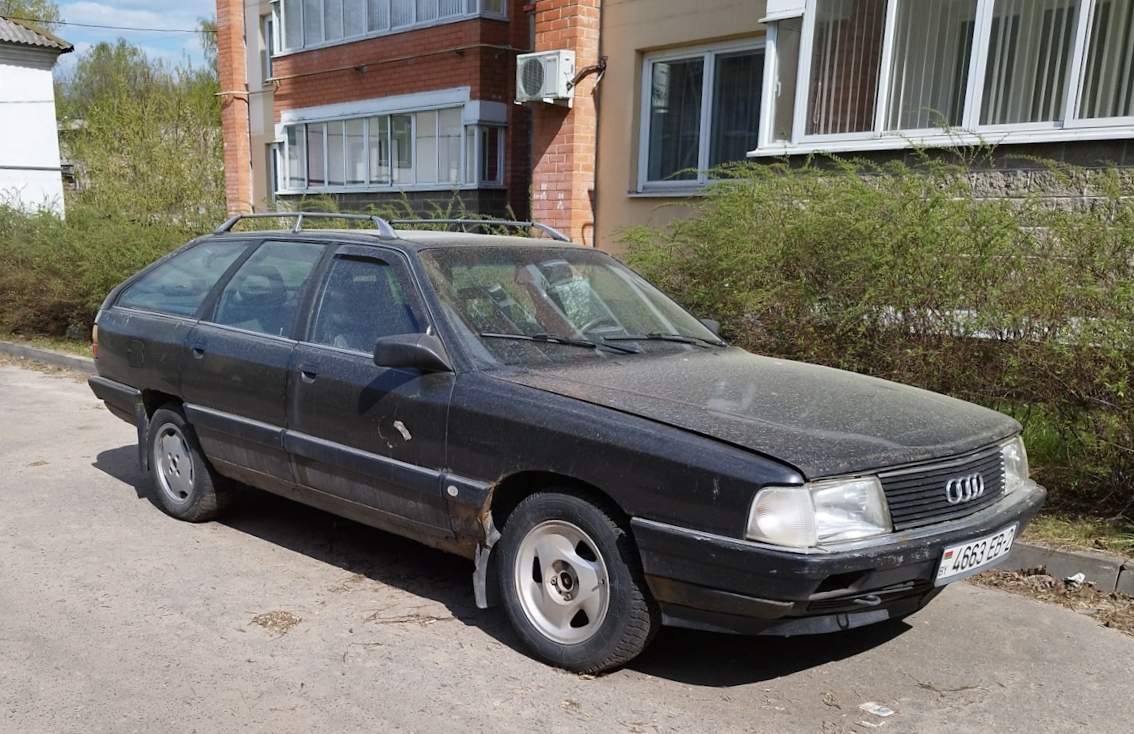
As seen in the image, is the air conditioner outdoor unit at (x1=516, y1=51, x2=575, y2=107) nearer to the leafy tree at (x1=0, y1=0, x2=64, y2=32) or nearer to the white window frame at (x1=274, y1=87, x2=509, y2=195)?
the white window frame at (x1=274, y1=87, x2=509, y2=195)

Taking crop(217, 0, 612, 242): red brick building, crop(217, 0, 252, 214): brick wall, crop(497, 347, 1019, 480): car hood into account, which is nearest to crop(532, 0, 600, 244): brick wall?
crop(217, 0, 612, 242): red brick building

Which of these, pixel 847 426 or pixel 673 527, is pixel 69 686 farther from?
pixel 847 426

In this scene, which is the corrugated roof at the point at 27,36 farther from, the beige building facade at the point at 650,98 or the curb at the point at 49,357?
the beige building facade at the point at 650,98

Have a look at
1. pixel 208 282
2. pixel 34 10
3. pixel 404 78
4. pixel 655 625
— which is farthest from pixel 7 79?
pixel 655 625

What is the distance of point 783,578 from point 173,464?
12.9ft

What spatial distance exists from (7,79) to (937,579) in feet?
88.1

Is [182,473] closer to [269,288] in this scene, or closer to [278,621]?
[269,288]

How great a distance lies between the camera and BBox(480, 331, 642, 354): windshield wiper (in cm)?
402

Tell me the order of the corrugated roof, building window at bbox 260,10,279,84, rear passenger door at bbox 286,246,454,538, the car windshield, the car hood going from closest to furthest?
the car hood → rear passenger door at bbox 286,246,454,538 → the car windshield → building window at bbox 260,10,279,84 → the corrugated roof

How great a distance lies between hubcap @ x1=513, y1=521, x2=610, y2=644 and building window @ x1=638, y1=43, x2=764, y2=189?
7.64 meters

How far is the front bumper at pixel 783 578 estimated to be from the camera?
3.00 meters

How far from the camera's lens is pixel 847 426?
3338 mm

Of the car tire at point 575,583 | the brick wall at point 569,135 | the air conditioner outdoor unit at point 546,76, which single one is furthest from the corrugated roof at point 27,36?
the car tire at point 575,583

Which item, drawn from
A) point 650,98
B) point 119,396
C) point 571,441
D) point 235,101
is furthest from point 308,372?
point 235,101
